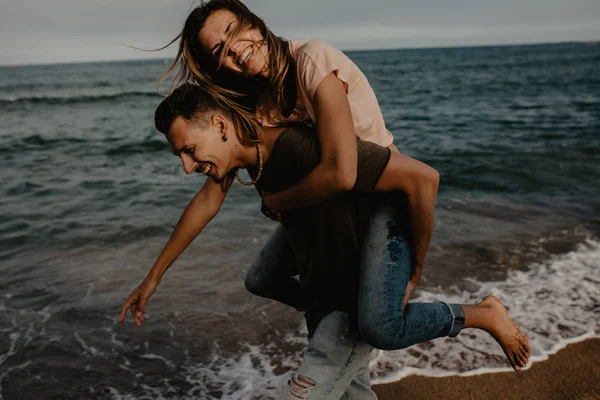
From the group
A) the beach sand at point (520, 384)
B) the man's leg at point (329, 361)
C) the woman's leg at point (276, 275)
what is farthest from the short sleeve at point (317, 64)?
the beach sand at point (520, 384)

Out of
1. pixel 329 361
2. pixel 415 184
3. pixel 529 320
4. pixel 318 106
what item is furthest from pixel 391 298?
pixel 529 320

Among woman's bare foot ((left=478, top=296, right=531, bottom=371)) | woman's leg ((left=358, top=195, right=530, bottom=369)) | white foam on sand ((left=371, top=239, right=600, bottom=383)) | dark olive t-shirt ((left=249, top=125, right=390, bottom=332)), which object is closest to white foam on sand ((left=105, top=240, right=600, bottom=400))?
white foam on sand ((left=371, top=239, right=600, bottom=383))

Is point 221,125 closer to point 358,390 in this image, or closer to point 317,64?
point 317,64

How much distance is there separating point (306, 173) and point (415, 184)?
0.48m

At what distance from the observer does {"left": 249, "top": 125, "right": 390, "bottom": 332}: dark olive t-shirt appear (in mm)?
2328

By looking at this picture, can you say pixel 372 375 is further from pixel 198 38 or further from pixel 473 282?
pixel 198 38

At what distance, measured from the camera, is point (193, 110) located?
2.27 meters

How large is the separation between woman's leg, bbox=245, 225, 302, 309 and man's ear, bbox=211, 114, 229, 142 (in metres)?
0.72

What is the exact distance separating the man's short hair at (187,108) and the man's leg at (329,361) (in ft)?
3.36

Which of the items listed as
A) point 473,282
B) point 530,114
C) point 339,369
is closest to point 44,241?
point 473,282

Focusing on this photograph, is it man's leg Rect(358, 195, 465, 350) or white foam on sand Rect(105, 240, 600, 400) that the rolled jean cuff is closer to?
man's leg Rect(358, 195, 465, 350)

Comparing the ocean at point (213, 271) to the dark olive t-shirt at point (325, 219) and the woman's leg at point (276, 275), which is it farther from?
the dark olive t-shirt at point (325, 219)

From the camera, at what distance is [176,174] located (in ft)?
35.3

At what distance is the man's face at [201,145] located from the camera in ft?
7.39
